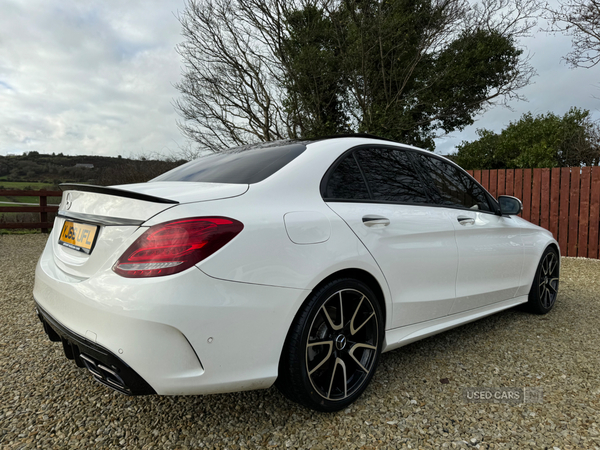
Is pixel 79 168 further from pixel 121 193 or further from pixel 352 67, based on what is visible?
pixel 121 193

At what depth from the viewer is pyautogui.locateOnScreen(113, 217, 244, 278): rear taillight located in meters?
1.48

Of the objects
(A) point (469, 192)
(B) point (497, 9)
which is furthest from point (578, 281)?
(B) point (497, 9)

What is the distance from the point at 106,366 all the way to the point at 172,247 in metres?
0.56

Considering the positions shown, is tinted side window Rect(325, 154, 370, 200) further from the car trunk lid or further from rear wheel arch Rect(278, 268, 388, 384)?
the car trunk lid

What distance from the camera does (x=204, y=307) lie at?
4.85ft

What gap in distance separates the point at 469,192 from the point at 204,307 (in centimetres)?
249

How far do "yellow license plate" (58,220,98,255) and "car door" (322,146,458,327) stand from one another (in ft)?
3.73

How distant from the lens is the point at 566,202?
7.87 m

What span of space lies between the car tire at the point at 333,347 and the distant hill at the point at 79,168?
12029mm

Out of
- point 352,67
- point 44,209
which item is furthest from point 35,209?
point 352,67

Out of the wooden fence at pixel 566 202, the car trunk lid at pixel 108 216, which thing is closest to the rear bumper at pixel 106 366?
the car trunk lid at pixel 108 216

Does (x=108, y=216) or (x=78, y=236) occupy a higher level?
(x=108, y=216)

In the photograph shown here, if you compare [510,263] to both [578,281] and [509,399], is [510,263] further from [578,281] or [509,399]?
[578,281]

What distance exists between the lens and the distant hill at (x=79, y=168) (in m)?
14.0
